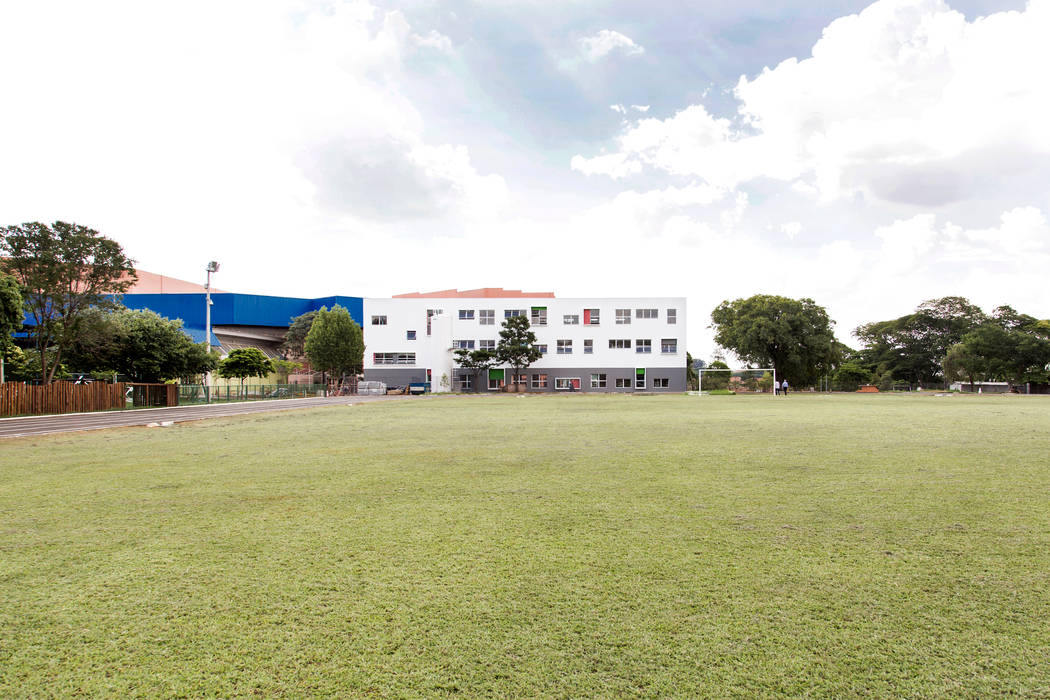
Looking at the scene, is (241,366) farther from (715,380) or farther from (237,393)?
(715,380)

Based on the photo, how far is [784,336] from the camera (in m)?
53.0

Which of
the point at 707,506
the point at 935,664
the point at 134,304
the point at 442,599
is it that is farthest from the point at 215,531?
the point at 134,304

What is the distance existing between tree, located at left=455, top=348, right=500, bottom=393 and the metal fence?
Answer: 39.3 feet

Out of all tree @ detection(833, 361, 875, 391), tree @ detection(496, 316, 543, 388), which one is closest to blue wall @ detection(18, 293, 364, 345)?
tree @ detection(496, 316, 543, 388)

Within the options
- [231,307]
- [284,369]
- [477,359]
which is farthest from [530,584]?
[231,307]

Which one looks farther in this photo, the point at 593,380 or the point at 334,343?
the point at 593,380

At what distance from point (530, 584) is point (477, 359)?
168 feet

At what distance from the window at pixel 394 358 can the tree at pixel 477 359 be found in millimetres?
4797

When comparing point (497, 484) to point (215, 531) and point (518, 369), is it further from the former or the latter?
point (518, 369)

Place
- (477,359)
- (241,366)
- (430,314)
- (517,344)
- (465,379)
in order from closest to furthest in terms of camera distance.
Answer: (241,366) → (477,359) → (517,344) → (430,314) → (465,379)

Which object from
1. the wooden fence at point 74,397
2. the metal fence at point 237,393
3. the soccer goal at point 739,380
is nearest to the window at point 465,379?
the metal fence at point 237,393

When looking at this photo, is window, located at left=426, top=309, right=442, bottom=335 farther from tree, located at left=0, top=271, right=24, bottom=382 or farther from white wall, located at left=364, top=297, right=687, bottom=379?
tree, located at left=0, top=271, right=24, bottom=382

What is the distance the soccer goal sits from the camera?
171ft

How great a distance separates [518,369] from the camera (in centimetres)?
5697
